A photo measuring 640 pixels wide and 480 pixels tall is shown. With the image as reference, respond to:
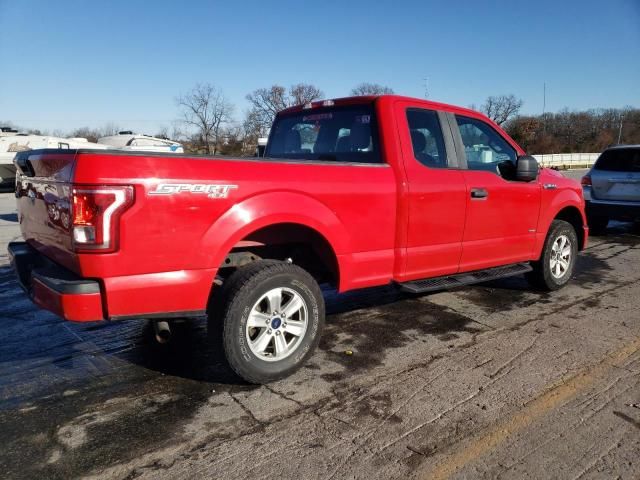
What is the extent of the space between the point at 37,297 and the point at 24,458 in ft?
3.12

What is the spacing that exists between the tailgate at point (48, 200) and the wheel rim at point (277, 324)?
1.15m

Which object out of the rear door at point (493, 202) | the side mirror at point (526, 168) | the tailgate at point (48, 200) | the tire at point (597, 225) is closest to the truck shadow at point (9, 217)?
the tailgate at point (48, 200)

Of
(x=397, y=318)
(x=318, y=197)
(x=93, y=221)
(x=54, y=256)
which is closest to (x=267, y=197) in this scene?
(x=318, y=197)

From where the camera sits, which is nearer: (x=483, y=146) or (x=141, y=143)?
(x=483, y=146)

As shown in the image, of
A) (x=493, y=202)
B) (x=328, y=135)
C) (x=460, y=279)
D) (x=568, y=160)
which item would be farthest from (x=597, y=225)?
(x=568, y=160)

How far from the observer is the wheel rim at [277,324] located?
3234mm

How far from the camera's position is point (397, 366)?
360 centimetres

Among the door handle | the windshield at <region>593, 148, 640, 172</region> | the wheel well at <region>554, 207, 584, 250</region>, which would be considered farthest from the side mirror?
the windshield at <region>593, 148, 640, 172</region>

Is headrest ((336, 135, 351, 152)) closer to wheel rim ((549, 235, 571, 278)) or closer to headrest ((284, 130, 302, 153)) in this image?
headrest ((284, 130, 302, 153))

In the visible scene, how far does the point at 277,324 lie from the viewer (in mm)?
3318

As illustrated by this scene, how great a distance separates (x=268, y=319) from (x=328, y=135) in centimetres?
197

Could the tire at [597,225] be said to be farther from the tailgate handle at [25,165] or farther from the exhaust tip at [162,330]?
the tailgate handle at [25,165]

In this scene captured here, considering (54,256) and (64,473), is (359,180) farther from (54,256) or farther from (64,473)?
(64,473)

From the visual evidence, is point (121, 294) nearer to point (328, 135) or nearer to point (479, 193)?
point (328, 135)
